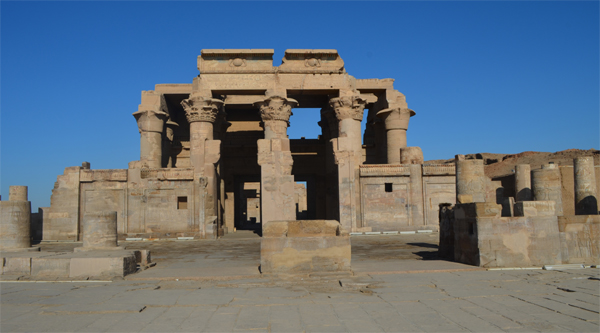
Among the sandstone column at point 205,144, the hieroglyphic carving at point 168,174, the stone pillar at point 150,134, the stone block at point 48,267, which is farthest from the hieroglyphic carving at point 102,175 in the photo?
the stone block at point 48,267

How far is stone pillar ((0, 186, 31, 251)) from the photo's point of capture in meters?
12.5

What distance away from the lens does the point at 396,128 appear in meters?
22.9

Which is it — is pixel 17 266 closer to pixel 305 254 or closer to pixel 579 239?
pixel 305 254

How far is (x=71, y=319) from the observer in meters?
4.98

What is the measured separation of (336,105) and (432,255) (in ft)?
39.1

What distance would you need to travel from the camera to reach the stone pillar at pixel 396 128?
2283 cm

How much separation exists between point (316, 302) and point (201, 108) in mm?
16819

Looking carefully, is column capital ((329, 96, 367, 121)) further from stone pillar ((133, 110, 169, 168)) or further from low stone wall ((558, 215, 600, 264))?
low stone wall ((558, 215, 600, 264))

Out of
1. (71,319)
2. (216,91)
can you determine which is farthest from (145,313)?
(216,91)

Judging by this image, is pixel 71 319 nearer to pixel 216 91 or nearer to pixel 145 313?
pixel 145 313

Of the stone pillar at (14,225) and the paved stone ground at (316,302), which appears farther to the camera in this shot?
the stone pillar at (14,225)

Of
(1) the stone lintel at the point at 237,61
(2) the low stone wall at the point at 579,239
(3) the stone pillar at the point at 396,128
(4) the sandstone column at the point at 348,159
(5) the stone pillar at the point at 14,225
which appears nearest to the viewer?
(2) the low stone wall at the point at 579,239

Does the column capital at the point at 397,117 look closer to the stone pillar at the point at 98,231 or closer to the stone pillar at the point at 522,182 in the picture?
the stone pillar at the point at 522,182

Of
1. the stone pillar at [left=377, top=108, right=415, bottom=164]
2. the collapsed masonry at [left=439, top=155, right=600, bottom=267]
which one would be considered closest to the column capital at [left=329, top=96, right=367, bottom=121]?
the stone pillar at [left=377, top=108, right=415, bottom=164]
